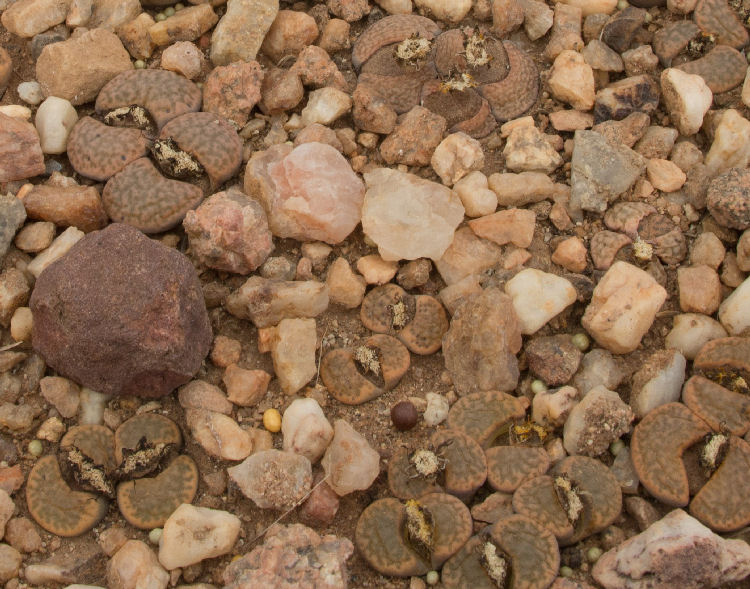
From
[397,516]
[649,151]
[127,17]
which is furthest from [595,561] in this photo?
[127,17]

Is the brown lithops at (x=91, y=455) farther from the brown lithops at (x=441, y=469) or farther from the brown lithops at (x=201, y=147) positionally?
the brown lithops at (x=201, y=147)

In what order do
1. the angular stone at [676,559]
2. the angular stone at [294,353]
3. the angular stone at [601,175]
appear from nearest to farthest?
the angular stone at [676,559] < the angular stone at [294,353] < the angular stone at [601,175]

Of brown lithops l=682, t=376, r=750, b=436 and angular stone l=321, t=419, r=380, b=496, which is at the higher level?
brown lithops l=682, t=376, r=750, b=436

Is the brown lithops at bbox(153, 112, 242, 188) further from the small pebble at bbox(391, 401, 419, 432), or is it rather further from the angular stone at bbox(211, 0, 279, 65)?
the small pebble at bbox(391, 401, 419, 432)

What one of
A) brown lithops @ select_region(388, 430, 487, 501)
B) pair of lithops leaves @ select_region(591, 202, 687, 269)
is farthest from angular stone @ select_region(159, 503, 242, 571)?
pair of lithops leaves @ select_region(591, 202, 687, 269)

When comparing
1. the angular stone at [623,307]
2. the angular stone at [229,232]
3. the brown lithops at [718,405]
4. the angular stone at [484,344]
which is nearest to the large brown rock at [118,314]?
the angular stone at [229,232]
